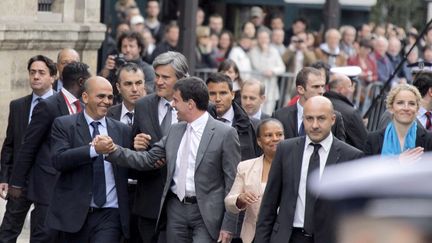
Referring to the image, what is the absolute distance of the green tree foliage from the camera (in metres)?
33.4

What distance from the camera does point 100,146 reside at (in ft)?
28.8

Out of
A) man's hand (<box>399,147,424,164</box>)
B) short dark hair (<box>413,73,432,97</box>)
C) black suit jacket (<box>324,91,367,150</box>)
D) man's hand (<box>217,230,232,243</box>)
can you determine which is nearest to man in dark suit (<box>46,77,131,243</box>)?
man's hand (<box>217,230,232,243</box>)

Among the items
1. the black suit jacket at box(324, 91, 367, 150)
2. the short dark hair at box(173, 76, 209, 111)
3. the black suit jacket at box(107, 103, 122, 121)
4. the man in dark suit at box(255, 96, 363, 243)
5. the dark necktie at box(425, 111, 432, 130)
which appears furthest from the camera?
the dark necktie at box(425, 111, 432, 130)

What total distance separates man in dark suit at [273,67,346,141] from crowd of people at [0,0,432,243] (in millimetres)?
12

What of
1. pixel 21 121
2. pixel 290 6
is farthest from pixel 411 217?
pixel 290 6

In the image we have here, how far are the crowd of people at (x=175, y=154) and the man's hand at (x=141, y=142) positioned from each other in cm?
1

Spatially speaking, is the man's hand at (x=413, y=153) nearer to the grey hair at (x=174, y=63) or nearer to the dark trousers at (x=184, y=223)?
the dark trousers at (x=184, y=223)

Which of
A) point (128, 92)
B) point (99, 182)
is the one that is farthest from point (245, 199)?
point (128, 92)

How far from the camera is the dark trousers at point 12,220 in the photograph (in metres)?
10.9

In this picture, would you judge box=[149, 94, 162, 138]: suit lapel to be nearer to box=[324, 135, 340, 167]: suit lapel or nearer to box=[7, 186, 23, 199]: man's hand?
box=[7, 186, 23, 199]: man's hand

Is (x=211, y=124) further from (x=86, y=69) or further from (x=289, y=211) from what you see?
(x=86, y=69)

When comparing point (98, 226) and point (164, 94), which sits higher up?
point (164, 94)

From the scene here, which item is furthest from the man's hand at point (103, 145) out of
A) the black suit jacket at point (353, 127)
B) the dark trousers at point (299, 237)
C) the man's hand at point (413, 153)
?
the black suit jacket at point (353, 127)

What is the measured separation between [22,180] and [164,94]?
1.45 m
